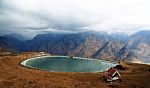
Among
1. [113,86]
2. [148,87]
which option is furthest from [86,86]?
[148,87]

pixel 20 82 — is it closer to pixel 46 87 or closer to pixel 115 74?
pixel 46 87

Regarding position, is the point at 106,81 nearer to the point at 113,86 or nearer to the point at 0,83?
the point at 113,86

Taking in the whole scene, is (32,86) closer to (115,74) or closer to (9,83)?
(9,83)

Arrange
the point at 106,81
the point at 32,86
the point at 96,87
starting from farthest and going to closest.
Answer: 1. the point at 106,81
2. the point at 96,87
3. the point at 32,86

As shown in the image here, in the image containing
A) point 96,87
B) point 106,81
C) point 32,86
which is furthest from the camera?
point 106,81

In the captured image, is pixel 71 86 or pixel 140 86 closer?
pixel 71 86

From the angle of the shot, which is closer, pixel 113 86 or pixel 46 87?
pixel 46 87

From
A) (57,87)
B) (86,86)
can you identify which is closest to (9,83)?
(57,87)
